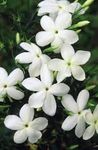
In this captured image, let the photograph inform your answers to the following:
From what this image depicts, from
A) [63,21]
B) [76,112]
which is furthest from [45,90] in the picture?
[63,21]

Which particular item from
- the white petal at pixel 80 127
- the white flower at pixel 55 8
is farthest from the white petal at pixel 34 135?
the white flower at pixel 55 8

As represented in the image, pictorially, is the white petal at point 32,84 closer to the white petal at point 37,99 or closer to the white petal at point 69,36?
the white petal at point 37,99

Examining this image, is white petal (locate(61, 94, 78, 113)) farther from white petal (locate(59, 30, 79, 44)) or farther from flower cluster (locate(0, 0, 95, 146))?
white petal (locate(59, 30, 79, 44))

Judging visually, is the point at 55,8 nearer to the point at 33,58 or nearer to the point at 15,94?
the point at 33,58

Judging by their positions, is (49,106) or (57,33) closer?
(49,106)

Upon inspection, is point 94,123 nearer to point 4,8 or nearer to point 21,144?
point 21,144

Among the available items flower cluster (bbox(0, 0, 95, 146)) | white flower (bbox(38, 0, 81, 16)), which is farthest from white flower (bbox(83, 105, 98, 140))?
white flower (bbox(38, 0, 81, 16))

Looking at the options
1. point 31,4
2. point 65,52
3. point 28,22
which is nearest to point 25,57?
point 65,52
